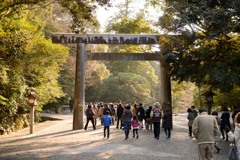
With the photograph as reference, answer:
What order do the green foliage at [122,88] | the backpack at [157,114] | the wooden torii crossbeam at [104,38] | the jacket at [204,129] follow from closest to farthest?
the jacket at [204,129]
the backpack at [157,114]
the wooden torii crossbeam at [104,38]
the green foliage at [122,88]

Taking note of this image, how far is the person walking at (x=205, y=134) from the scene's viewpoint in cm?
666

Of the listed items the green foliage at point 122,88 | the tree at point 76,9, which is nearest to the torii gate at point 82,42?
the tree at point 76,9

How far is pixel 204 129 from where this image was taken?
21.9 feet

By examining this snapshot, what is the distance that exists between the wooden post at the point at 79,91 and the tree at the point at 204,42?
531cm

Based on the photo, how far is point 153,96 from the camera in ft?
167

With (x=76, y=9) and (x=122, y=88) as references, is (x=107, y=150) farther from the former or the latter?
(x=122, y=88)

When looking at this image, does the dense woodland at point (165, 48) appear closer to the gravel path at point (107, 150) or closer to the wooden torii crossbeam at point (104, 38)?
the wooden torii crossbeam at point (104, 38)

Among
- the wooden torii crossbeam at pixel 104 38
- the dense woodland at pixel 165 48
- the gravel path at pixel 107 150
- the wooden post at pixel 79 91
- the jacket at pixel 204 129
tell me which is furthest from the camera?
the wooden torii crossbeam at pixel 104 38

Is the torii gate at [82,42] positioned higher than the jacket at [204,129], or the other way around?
the torii gate at [82,42]

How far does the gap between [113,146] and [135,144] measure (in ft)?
3.43

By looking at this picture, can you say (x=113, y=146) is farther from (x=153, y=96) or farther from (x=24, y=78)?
(x=153, y=96)

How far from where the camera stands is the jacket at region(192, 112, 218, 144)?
666 centimetres

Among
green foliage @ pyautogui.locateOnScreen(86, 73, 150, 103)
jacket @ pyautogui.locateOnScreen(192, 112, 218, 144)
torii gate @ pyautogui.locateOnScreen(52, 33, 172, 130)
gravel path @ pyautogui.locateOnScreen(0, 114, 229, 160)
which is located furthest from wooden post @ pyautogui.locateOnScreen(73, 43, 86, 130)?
green foliage @ pyautogui.locateOnScreen(86, 73, 150, 103)

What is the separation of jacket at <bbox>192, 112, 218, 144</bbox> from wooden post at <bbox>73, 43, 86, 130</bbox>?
11095 millimetres
